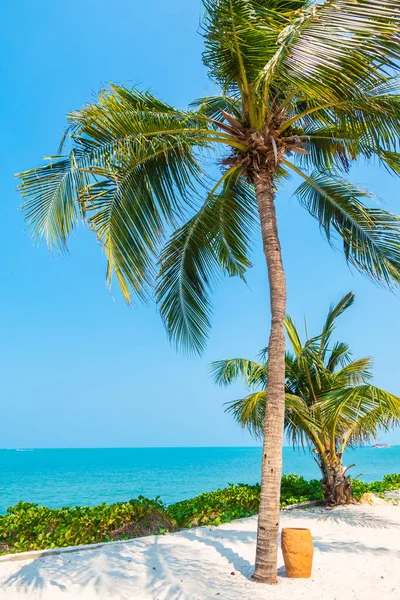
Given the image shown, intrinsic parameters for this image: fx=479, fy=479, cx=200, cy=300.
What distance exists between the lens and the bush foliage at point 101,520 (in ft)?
22.5

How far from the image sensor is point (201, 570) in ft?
16.9

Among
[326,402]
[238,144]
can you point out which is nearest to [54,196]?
[238,144]

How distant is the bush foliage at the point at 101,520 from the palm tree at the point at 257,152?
3.03m

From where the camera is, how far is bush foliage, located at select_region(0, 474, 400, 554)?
685cm

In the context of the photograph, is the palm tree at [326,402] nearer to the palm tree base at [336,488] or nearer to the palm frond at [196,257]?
the palm tree base at [336,488]


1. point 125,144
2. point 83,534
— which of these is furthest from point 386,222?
point 83,534

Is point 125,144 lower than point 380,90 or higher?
lower

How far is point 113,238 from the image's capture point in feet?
20.2

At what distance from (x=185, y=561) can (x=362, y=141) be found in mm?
5600

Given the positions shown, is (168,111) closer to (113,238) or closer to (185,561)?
(113,238)

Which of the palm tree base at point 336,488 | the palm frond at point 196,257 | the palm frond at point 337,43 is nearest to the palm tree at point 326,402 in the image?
the palm tree base at point 336,488

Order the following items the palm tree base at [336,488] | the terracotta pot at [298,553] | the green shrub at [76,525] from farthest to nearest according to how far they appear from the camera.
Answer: the palm tree base at [336,488] < the green shrub at [76,525] < the terracotta pot at [298,553]

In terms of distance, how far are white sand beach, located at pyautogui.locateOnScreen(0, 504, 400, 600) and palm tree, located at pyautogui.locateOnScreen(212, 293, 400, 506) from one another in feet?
6.61

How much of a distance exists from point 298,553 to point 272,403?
5.11ft
